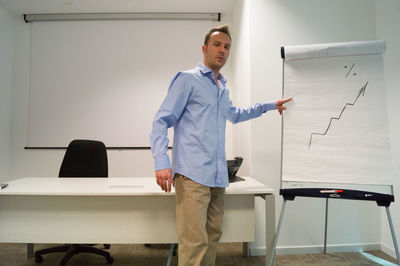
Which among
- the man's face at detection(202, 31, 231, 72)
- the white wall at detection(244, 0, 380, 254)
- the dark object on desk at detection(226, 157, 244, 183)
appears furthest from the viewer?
the white wall at detection(244, 0, 380, 254)

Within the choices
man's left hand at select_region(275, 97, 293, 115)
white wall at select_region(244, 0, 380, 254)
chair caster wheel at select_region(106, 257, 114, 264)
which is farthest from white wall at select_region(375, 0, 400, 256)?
chair caster wheel at select_region(106, 257, 114, 264)

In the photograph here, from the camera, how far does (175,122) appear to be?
4.18ft

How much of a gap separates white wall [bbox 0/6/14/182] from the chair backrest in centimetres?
174

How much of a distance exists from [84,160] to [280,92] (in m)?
1.90

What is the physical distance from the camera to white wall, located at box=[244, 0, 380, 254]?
217cm

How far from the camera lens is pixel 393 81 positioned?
6.92 feet

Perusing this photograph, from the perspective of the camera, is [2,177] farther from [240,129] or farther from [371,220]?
[371,220]

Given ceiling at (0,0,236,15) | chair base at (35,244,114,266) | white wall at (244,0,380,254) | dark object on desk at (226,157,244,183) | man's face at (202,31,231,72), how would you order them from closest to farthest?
man's face at (202,31,231,72), dark object on desk at (226,157,244,183), chair base at (35,244,114,266), white wall at (244,0,380,254), ceiling at (0,0,236,15)

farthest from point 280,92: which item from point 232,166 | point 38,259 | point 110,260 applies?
point 38,259

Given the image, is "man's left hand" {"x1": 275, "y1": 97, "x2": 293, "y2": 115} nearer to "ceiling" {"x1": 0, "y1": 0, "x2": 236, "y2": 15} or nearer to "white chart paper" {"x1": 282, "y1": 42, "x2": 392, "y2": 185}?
"white chart paper" {"x1": 282, "y1": 42, "x2": 392, "y2": 185}

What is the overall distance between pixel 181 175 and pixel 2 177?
3.17 metres

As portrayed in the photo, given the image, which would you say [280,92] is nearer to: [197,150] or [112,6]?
[197,150]

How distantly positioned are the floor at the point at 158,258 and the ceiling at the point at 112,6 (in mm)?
2819

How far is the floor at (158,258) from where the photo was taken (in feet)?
6.50
